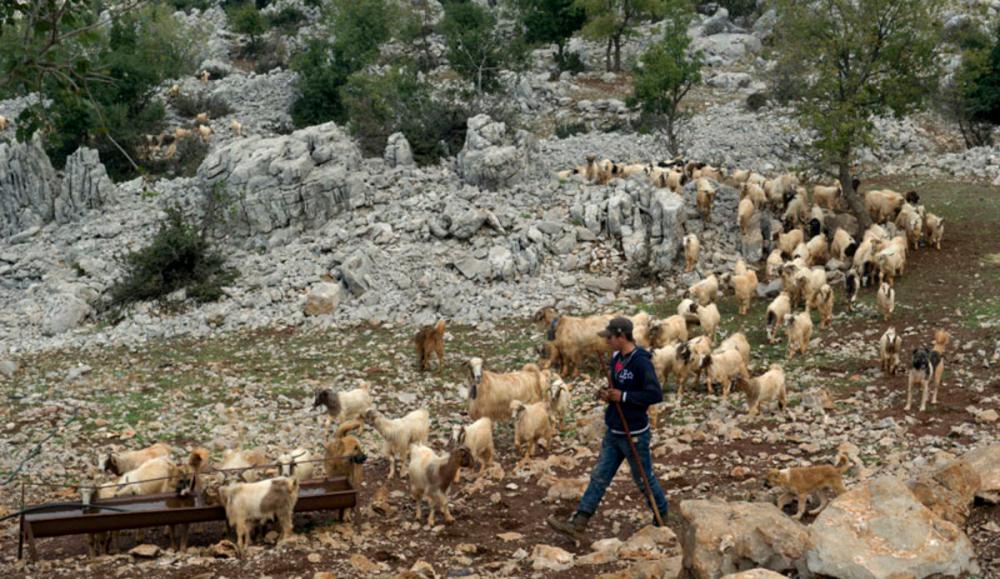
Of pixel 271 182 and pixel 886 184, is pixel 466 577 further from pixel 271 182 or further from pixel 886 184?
pixel 886 184

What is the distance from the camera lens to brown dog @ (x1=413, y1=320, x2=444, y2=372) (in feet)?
49.5

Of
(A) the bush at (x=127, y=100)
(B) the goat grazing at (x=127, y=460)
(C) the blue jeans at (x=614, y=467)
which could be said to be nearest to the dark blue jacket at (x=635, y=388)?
(C) the blue jeans at (x=614, y=467)

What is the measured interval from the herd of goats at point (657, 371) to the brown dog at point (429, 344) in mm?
22


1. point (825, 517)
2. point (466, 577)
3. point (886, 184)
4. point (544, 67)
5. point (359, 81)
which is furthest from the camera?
point (544, 67)

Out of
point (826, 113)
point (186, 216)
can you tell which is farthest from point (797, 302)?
point (186, 216)

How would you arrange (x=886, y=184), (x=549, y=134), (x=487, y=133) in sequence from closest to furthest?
(x=487, y=133)
(x=886, y=184)
(x=549, y=134)

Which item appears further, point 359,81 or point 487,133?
point 359,81

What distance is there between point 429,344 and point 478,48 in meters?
23.6

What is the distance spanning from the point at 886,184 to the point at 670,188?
24.2ft

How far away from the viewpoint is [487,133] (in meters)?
23.5

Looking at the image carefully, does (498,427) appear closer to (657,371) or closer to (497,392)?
(497,392)

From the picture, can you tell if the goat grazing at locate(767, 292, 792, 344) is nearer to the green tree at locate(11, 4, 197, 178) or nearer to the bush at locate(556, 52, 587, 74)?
the green tree at locate(11, 4, 197, 178)

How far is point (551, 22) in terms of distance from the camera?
44.2m

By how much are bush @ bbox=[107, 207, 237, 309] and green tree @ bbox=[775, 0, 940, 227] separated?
13116mm
